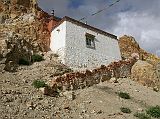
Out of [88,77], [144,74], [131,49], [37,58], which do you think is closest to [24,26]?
[37,58]

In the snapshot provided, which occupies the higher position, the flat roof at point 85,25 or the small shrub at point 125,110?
the flat roof at point 85,25

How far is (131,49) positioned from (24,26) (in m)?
14.6

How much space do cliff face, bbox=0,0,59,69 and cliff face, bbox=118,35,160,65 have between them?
1047 centimetres

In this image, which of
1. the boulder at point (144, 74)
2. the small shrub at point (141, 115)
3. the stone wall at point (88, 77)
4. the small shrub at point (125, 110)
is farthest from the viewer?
the boulder at point (144, 74)

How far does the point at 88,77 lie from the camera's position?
95.9 ft

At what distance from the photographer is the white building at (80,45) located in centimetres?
3269

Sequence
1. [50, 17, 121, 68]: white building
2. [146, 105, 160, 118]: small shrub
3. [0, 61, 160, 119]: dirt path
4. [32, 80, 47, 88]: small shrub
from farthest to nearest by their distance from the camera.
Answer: [50, 17, 121, 68]: white building
[32, 80, 47, 88]: small shrub
[146, 105, 160, 118]: small shrub
[0, 61, 160, 119]: dirt path

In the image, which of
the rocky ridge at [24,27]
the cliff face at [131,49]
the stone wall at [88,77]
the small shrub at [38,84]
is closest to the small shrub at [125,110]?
the stone wall at [88,77]

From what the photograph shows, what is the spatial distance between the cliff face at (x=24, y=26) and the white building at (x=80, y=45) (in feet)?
4.27

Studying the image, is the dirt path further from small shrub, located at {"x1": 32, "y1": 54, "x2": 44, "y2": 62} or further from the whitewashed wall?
the whitewashed wall

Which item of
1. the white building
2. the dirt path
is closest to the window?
the white building

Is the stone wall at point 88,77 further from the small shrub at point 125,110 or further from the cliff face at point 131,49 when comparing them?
the cliff face at point 131,49

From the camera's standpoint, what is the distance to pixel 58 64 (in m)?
30.5

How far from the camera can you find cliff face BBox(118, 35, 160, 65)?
42.0 m
